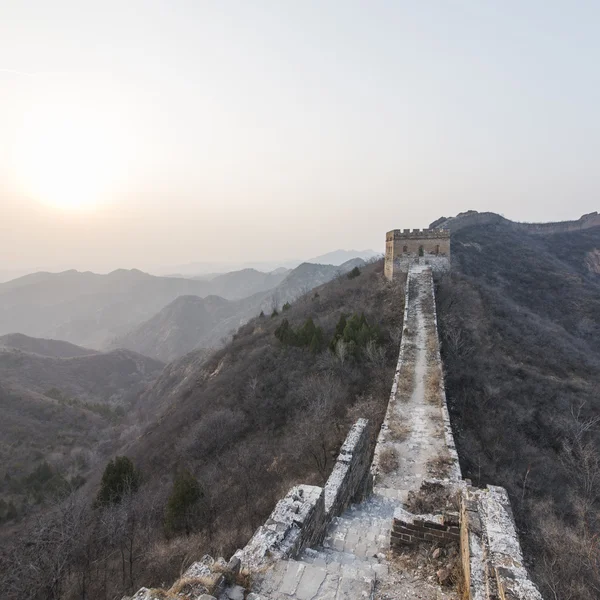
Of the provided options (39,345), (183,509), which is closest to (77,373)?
(39,345)

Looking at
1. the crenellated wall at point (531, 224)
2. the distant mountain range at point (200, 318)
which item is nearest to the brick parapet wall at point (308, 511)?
the crenellated wall at point (531, 224)

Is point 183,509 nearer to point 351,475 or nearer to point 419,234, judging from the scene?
point 351,475

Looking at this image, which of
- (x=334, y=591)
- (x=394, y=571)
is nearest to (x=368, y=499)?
(x=394, y=571)

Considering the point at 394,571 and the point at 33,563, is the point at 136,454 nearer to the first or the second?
the point at 33,563

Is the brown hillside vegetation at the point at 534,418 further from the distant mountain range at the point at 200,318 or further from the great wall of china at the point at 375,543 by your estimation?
the distant mountain range at the point at 200,318

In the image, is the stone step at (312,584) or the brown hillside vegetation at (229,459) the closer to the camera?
the stone step at (312,584)

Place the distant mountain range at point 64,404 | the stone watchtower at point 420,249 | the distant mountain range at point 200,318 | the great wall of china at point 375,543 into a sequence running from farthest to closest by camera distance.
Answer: the distant mountain range at point 200,318
the distant mountain range at point 64,404
the stone watchtower at point 420,249
the great wall of china at point 375,543
